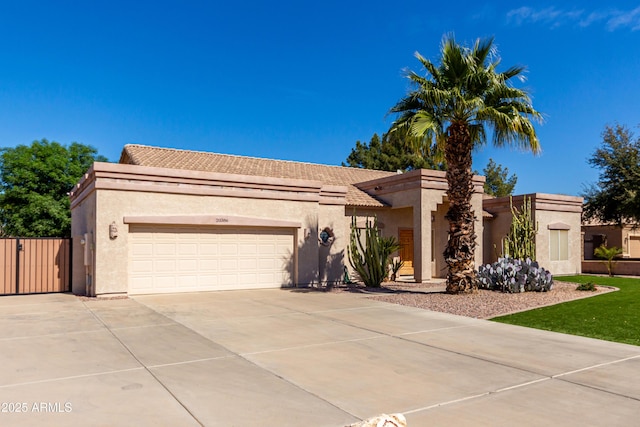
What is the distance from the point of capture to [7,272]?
50.9 ft

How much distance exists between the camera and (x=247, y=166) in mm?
23312

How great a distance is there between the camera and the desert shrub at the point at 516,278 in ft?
50.0

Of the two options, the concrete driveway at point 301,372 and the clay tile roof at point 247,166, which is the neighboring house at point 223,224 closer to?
the clay tile roof at point 247,166

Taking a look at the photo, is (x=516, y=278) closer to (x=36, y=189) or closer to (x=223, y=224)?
(x=223, y=224)

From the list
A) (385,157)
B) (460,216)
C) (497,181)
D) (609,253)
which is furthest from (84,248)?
(497,181)

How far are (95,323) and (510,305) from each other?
10215 mm

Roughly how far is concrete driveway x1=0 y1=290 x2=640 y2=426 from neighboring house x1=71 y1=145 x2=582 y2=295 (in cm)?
392

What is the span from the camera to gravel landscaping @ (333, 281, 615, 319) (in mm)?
12188

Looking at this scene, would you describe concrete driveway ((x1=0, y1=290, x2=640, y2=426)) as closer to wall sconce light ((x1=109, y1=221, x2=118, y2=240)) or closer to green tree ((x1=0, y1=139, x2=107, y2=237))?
Result: wall sconce light ((x1=109, y1=221, x2=118, y2=240))

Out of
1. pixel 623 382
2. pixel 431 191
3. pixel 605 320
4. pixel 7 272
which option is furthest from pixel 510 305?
pixel 7 272

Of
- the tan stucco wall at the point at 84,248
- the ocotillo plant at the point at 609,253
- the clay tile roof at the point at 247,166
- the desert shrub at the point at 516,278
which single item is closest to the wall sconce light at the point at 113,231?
the tan stucco wall at the point at 84,248

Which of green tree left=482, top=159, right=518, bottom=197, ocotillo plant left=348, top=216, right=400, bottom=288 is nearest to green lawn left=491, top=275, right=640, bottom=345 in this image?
ocotillo plant left=348, top=216, right=400, bottom=288

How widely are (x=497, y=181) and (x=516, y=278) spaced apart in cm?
4060

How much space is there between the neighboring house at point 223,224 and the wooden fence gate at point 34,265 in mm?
814
